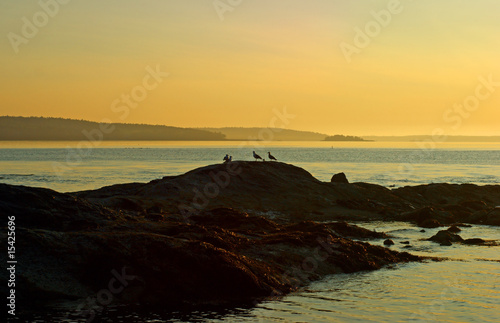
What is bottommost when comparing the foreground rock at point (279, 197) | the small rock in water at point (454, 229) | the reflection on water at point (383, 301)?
the reflection on water at point (383, 301)

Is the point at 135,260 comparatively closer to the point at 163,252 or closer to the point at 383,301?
the point at 163,252

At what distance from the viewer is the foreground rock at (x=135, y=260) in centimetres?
1727

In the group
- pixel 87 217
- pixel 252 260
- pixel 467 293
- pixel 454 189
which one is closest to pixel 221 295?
pixel 252 260

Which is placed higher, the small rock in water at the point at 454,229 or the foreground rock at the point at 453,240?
the small rock in water at the point at 454,229

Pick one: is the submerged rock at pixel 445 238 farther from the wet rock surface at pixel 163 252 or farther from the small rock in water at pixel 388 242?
the small rock in water at pixel 388 242

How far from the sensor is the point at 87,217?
20734 mm

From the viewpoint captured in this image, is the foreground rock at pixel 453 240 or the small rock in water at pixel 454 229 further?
the small rock in water at pixel 454 229

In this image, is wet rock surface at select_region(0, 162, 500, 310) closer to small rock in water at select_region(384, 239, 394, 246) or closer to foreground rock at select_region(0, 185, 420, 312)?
foreground rock at select_region(0, 185, 420, 312)

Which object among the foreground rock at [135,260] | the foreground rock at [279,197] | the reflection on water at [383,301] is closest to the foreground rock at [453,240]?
the reflection on water at [383,301]

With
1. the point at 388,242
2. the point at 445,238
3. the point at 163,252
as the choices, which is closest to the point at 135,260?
the point at 163,252

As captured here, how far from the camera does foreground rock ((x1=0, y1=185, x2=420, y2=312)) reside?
56.6 feet

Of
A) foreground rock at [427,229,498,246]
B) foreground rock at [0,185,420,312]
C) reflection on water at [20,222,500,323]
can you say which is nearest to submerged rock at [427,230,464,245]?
foreground rock at [427,229,498,246]

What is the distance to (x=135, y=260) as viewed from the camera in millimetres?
18109

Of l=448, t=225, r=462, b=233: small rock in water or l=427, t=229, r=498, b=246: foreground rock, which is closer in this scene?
l=427, t=229, r=498, b=246: foreground rock
